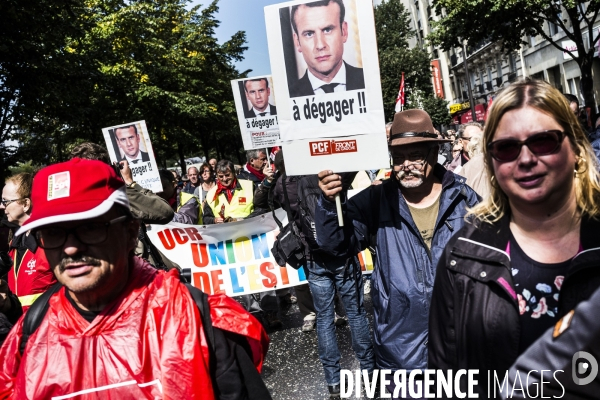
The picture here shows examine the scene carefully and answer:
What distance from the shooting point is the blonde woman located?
203 centimetres

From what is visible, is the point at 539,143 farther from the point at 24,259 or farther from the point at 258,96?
the point at 258,96

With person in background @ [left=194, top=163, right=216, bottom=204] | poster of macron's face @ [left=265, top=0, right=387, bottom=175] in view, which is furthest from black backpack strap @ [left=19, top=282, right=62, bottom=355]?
person in background @ [left=194, top=163, right=216, bottom=204]

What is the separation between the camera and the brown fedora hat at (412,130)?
3.71 metres

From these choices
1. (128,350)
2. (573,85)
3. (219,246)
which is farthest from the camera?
(573,85)

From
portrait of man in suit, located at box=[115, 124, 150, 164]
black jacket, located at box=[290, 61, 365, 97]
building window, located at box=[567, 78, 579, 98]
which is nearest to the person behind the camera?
black jacket, located at box=[290, 61, 365, 97]

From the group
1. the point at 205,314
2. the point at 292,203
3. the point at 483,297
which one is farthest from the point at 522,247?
the point at 292,203

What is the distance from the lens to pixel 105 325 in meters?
2.00

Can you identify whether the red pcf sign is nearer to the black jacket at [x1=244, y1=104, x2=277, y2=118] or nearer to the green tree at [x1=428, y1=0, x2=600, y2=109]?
the black jacket at [x1=244, y1=104, x2=277, y2=118]

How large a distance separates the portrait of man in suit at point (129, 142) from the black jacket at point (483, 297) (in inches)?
244

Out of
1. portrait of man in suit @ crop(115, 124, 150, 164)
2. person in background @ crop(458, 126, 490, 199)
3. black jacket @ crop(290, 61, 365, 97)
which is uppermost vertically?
portrait of man in suit @ crop(115, 124, 150, 164)

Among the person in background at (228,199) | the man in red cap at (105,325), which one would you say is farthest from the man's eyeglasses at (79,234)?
the person in background at (228,199)

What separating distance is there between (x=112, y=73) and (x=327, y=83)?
69.0 feet

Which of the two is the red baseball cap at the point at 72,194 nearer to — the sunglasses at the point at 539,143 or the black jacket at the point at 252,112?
the sunglasses at the point at 539,143

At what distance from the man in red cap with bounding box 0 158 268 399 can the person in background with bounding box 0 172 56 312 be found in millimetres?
1433
